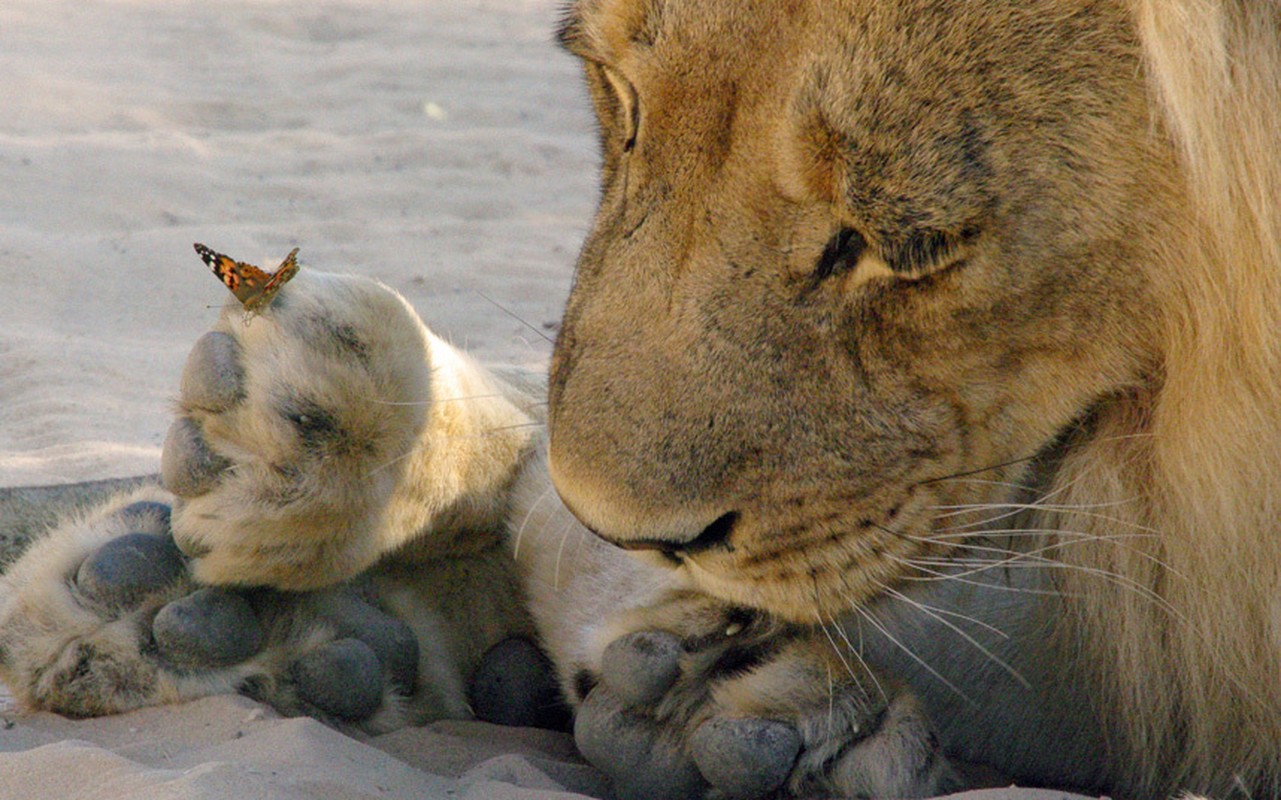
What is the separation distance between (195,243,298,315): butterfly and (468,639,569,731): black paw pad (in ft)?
2.59

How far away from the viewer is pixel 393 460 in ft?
7.67

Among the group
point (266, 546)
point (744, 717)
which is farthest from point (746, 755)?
point (266, 546)

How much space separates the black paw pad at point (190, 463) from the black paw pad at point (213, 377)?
0.14 ft

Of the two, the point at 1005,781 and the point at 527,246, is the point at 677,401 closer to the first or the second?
the point at 1005,781

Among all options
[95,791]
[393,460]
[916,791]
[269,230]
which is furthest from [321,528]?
[269,230]

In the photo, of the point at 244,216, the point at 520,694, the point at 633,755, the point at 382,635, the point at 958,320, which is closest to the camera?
the point at 958,320

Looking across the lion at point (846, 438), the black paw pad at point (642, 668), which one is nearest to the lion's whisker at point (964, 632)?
the lion at point (846, 438)

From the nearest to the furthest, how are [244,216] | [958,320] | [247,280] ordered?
1. [958,320]
2. [247,280]
3. [244,216]

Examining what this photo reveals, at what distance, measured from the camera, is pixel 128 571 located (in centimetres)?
228

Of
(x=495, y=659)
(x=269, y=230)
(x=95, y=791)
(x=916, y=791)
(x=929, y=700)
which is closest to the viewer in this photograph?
(x=95, y=791)

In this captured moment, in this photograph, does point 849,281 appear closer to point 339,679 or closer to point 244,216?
point 339,679

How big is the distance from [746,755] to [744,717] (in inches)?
3.0

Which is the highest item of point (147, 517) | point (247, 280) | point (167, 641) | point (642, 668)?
point (247, 280)

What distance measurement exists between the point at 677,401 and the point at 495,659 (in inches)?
36.7
